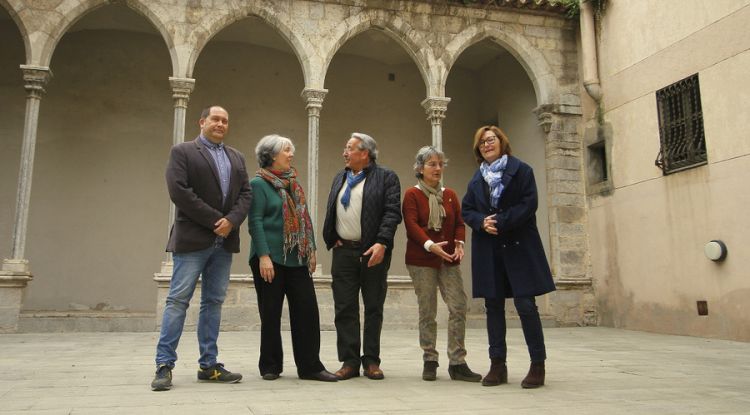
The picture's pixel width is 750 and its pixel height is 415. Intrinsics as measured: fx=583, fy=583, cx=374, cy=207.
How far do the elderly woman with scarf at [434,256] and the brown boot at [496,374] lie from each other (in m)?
0.23

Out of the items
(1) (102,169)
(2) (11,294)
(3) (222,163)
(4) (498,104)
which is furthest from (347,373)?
(4) (498,104)

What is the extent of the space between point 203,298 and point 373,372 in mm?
1234

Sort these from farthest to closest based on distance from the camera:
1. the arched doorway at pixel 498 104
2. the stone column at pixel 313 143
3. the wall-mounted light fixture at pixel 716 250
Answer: the arched doorway at pixel 498 104 → the stone column at pixel 313 143 → the wall-mounted light fixture at pixel 716 250

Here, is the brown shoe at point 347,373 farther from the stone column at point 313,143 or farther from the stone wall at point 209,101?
the stone column at point 313,143

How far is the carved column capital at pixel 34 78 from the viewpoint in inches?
321

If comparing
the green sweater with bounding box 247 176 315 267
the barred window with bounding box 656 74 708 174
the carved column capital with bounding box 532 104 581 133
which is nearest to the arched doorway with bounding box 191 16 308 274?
the carved column capital with bounding box 532 104 581 133

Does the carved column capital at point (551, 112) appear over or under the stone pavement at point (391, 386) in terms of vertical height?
over

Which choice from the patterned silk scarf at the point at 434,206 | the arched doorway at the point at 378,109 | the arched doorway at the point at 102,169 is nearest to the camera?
the patterned silk scarf at the point at 434,206

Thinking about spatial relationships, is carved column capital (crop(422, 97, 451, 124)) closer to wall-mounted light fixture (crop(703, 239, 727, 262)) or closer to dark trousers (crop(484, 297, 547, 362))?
wall-mounted light fixture (crop(703, 239, 727, 262))

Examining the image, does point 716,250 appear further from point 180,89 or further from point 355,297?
point 180,89

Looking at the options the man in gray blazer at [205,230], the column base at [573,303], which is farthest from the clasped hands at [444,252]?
the column base at [573,303]

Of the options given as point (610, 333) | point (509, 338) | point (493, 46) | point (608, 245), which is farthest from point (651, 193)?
point (493, 46)

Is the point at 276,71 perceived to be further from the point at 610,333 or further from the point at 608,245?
the point at 610,333

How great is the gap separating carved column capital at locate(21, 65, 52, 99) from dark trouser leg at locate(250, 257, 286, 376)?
6.13m
